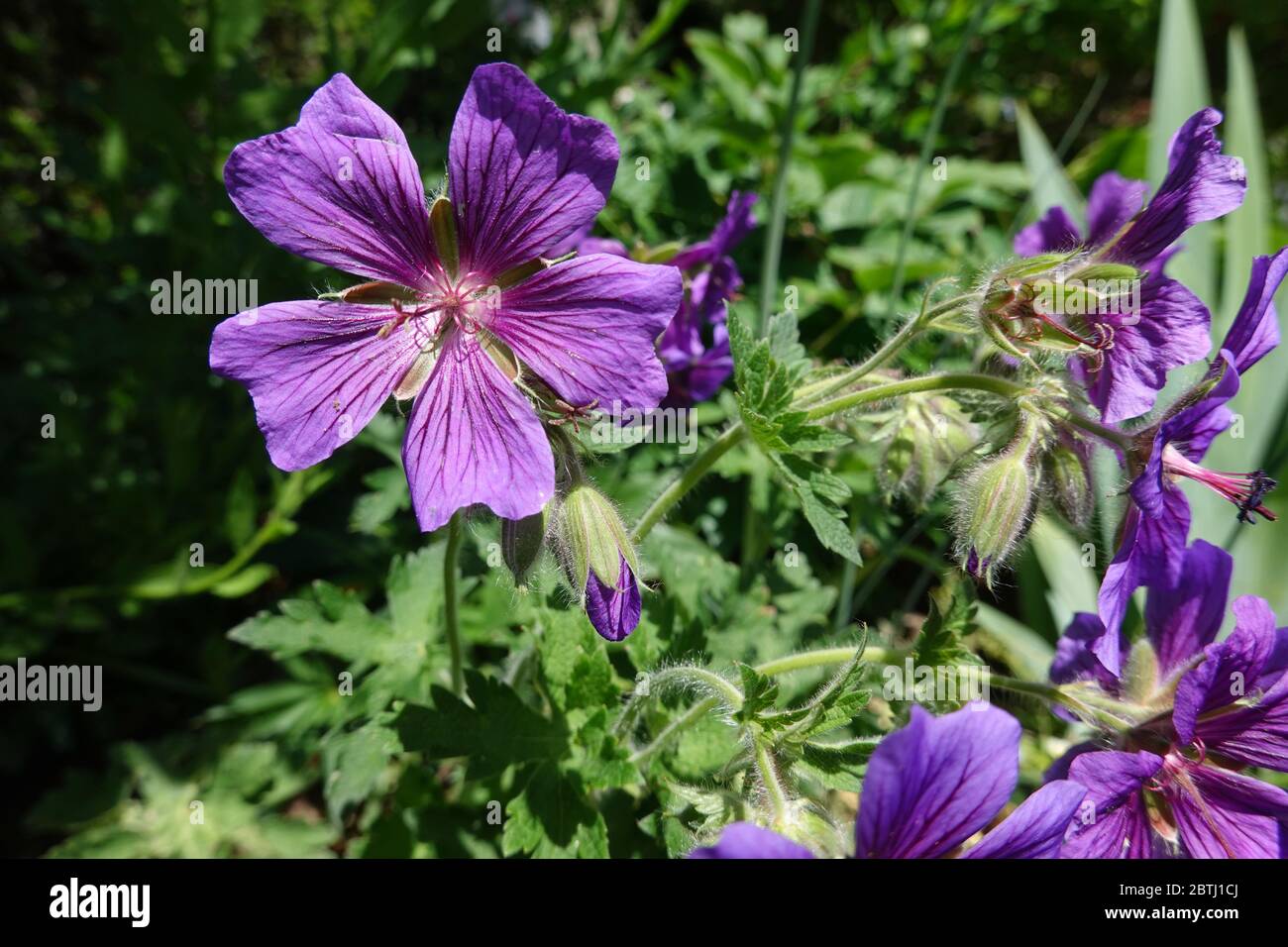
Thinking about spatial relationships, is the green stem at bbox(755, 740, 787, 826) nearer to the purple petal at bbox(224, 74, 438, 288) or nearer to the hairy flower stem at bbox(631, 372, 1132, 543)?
the hairy flower stem at bbox(631, 372, 1132, 543)

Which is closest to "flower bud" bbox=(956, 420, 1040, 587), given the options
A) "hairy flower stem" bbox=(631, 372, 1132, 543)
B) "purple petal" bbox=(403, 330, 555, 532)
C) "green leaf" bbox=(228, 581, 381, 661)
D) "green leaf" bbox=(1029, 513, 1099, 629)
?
"hairy flower stem" bbox=(631, 372, 1132, 543)

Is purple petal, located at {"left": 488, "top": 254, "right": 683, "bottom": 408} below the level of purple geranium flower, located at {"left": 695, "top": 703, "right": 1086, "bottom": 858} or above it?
above

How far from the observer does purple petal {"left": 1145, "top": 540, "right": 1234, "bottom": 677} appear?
1526 mm

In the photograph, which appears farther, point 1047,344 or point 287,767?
point 287,767

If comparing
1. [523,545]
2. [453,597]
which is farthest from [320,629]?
[523,545]

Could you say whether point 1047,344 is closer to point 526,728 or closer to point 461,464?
point 461,464

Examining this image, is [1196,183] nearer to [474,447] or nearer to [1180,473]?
[1180,473]

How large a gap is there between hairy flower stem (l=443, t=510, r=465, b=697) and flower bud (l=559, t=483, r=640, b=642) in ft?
0.56

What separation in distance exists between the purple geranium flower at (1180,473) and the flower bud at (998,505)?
143mm

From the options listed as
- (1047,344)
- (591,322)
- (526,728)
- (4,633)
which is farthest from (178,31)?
(1047,344)

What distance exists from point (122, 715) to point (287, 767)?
712 mm

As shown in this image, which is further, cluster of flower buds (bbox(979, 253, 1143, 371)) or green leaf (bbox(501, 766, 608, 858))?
green leaf (bbox(501, 766, 608, 858))

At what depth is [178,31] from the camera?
7.85 ft

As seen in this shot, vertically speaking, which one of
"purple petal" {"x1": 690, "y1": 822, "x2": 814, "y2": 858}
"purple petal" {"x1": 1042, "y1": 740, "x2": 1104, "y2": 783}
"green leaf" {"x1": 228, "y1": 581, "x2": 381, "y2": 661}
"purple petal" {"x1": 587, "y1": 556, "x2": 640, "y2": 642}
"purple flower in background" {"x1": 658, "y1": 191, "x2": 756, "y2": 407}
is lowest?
"purple petal" {"x1": 1042, "y1": 740, "x2": 1104, "y2": 783}
